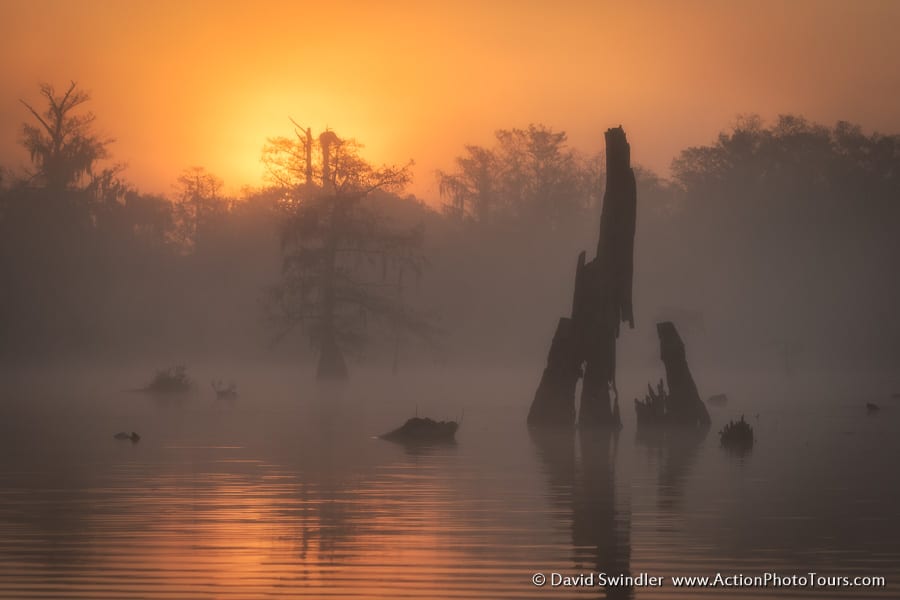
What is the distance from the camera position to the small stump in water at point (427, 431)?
25.7 m

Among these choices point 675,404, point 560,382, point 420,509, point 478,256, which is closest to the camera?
point 420,509

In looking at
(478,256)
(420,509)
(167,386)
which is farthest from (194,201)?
(420,509)

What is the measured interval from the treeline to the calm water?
3370 centimetres

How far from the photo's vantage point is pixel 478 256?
7969cm

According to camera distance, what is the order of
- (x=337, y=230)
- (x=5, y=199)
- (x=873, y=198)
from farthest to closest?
(x=873, y=198) → (x=5, y=199) → (x=337, y=230)

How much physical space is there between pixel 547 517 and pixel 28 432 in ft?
50.4

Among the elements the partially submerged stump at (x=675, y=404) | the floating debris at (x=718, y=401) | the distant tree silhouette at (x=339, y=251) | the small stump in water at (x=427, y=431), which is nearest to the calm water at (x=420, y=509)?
the small stump in water at (x=427, y=431)

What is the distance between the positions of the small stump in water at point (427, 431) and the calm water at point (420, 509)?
40 cm

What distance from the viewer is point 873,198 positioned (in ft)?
260

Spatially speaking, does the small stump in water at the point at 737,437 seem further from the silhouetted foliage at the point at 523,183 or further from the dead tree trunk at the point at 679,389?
the silhouetted foliage at the point at 523,183

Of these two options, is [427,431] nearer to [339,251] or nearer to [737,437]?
[737,437]

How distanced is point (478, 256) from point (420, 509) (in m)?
64.0

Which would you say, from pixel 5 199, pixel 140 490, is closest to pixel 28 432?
pixel 140 490

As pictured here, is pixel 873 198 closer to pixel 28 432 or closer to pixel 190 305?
pixel 190 305
